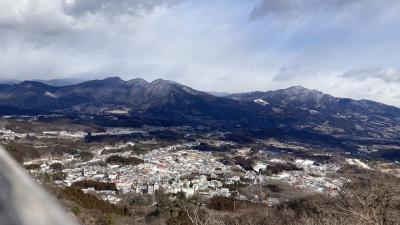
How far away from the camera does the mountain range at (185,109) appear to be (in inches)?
5261

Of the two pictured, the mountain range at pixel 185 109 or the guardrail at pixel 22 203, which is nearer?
the guardrail at pixel 22 203

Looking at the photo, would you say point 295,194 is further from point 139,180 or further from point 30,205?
point 30,205

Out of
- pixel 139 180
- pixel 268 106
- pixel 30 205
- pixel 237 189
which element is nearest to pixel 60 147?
pixel 139 180

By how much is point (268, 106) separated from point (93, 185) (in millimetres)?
135698

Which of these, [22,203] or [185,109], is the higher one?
[22,203]

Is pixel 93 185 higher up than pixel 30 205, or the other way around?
pixel 30 205

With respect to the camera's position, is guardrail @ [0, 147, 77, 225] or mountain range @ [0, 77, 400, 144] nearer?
guardrail @ [0, 147, 77, 225]

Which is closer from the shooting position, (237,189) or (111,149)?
(237,189)

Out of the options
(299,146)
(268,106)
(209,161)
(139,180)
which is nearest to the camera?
(139,180)

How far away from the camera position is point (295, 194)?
129 feet

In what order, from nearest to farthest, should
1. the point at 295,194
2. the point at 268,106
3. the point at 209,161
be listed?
the point at 295,194
the point at 209,161
the point at 268,106

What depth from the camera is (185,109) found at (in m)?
157

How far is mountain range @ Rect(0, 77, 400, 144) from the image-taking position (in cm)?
13362

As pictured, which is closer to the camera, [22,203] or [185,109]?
[22,203]
